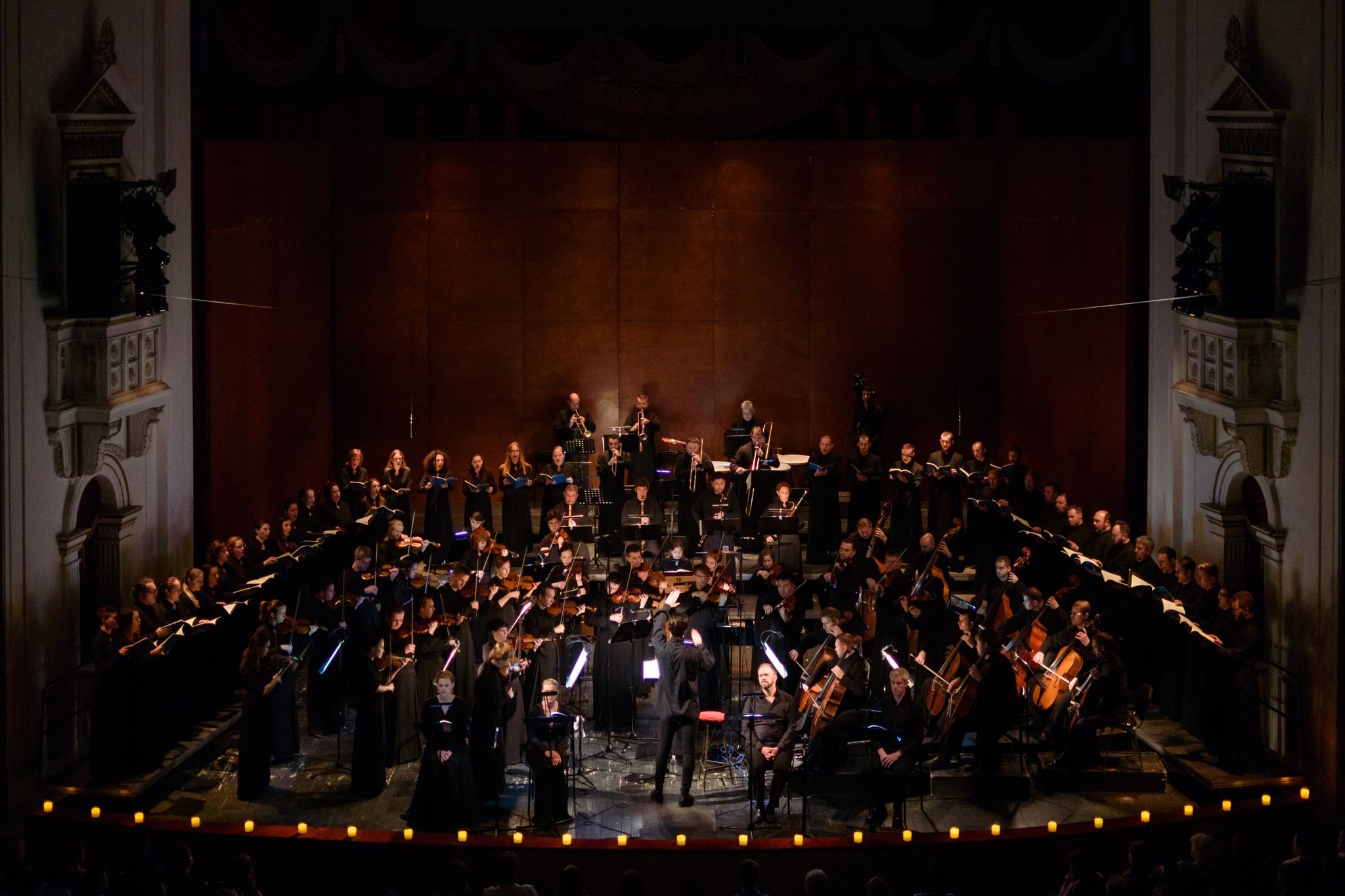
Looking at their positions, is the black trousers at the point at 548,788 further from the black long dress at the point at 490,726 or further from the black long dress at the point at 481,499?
the black long dress at the point at 481,499

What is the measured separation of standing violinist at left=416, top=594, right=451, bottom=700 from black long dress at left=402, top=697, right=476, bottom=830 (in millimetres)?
796

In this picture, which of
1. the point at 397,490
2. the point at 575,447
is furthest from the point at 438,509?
the point at 575,447

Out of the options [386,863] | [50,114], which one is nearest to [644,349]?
[50,114]

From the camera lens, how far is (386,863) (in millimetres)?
8422

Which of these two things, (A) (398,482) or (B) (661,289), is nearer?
(A) (398,482)

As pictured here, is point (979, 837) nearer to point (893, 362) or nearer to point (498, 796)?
point (498, 796)

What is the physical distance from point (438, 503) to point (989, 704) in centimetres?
555

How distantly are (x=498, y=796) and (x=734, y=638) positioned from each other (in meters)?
1.82

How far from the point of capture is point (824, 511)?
523 inches

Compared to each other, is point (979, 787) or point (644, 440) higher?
point (644, 440)

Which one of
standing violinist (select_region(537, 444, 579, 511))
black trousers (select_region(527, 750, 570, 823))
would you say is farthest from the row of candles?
standing violinist (select_region(537, 444, 579, 511))

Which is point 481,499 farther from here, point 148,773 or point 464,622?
point 148,773

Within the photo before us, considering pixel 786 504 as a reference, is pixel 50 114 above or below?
above

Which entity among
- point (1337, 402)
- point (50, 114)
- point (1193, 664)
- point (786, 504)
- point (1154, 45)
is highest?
point (1154, 45)
